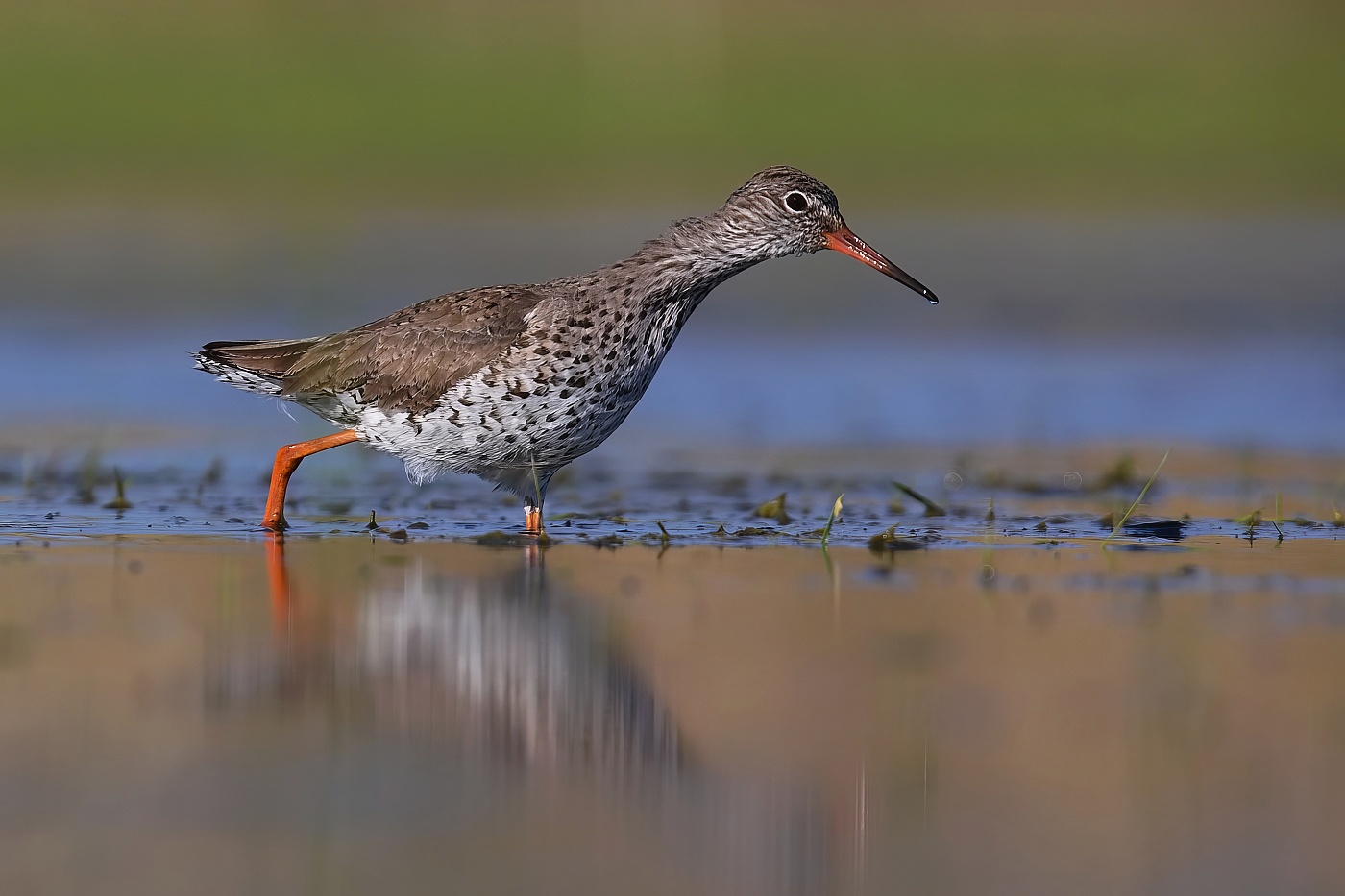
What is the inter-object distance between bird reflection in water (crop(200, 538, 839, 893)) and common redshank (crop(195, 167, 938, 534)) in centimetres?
125

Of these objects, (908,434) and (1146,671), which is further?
(908,434)

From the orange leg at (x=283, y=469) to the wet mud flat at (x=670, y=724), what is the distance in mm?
974

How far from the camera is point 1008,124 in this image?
106ft

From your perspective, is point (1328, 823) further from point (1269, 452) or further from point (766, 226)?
point (1269, 452)

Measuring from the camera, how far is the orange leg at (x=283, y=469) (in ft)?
28.2

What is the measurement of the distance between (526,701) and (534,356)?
3019 millimetres

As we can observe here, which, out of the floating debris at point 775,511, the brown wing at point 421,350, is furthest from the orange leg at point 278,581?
the floating debris at point 775,511

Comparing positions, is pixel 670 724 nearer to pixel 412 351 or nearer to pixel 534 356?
pixel 534 356

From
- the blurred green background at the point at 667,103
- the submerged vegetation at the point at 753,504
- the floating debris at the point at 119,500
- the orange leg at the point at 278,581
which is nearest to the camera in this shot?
Result: the orange leg at the point at 278,581

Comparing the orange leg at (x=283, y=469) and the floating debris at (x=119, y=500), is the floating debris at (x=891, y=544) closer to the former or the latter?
the orange leg at (x=283, y=469)

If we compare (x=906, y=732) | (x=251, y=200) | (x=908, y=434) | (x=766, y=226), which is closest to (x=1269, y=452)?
(x=908, y=434)

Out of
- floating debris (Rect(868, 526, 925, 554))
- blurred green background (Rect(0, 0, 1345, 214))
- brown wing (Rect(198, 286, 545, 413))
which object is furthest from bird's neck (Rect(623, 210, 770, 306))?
blurred green background (Rect(0, 0, 1345, 214))

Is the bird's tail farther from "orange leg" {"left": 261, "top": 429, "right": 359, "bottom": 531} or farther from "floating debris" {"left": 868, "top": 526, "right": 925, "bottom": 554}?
Result: "floating debris" {"left": 868, "top": 526, "right": 925, "bottom": 554}

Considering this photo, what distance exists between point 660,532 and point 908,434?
369 cm
